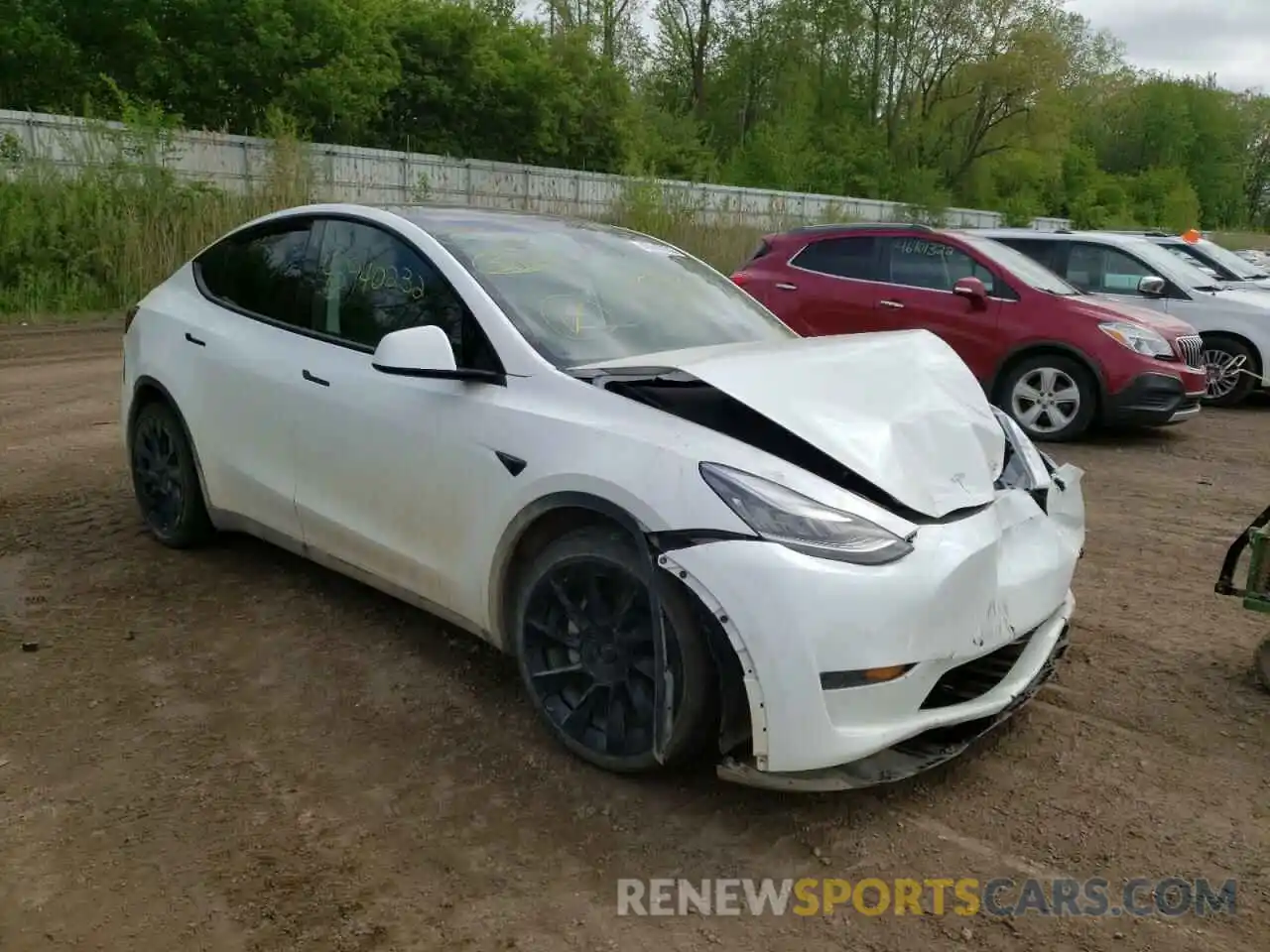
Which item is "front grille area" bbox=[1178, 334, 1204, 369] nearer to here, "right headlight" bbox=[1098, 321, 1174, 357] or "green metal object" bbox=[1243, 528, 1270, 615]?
"right headlight" bbox=[1098, 321, 1174, 357]

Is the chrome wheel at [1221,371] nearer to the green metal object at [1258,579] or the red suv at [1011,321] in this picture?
the red suv at [1011,321]

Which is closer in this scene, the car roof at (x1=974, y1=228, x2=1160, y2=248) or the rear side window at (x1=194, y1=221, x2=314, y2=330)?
the rear side window at (x1=194, y1=221, x2=314, y2=330)

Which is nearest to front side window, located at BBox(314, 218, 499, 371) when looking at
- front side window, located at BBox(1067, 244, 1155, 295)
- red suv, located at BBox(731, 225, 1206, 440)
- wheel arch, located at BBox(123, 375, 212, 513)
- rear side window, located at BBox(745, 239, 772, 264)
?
wheel arch, located at BBox(123, 375, 212, 513)

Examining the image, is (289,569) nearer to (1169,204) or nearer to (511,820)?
(511,820)

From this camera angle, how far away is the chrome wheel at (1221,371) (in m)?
10.7

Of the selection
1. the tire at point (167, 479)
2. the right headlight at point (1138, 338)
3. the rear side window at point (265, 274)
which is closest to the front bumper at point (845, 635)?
the rear side window at point (265, 274)

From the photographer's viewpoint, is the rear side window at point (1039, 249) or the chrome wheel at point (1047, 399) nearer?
the chrome wheel at point (1047, 399)

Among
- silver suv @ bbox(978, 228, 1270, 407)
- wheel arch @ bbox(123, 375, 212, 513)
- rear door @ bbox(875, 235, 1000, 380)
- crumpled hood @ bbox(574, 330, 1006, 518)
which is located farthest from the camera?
silver suv @ bbox(978, 228, 1270, 407)

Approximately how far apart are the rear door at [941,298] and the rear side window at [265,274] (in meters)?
5.68

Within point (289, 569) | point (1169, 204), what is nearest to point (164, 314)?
point (289, 569)

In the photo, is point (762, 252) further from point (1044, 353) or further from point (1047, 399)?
point (1047, 399)

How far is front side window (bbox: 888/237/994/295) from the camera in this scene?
916 centimetres

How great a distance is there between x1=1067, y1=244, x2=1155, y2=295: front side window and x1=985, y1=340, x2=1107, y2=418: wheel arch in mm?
2316

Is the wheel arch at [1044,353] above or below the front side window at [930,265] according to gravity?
below
